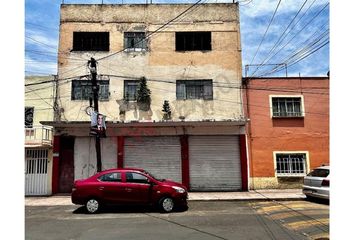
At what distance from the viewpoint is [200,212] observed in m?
11.2

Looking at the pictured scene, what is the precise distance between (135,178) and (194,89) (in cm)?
799

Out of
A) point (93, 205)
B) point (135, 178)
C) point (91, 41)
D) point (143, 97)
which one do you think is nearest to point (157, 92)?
A: point (143, 97)

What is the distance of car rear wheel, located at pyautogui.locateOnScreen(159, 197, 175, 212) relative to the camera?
11.2m

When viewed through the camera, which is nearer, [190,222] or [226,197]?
[190,222]

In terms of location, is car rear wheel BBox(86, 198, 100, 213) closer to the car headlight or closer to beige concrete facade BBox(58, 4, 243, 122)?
the car headlight

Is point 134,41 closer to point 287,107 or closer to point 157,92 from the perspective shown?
point 157,92

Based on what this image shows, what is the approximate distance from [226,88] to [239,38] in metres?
3.22

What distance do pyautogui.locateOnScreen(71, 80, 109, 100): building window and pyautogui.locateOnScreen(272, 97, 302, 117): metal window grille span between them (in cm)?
973

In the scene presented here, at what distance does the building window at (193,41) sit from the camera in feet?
60.0

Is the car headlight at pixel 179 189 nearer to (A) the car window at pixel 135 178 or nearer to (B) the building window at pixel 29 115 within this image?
(A) the car window at pixel 135 178

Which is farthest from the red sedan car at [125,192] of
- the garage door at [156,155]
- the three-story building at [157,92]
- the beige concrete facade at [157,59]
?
the beige concrete facade at [157,59]

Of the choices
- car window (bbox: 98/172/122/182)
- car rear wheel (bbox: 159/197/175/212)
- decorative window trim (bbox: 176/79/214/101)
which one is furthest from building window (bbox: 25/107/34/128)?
car rear wheel (bbox: 159/197/175/212)

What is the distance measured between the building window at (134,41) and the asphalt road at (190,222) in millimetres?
9789

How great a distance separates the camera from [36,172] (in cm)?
1675
